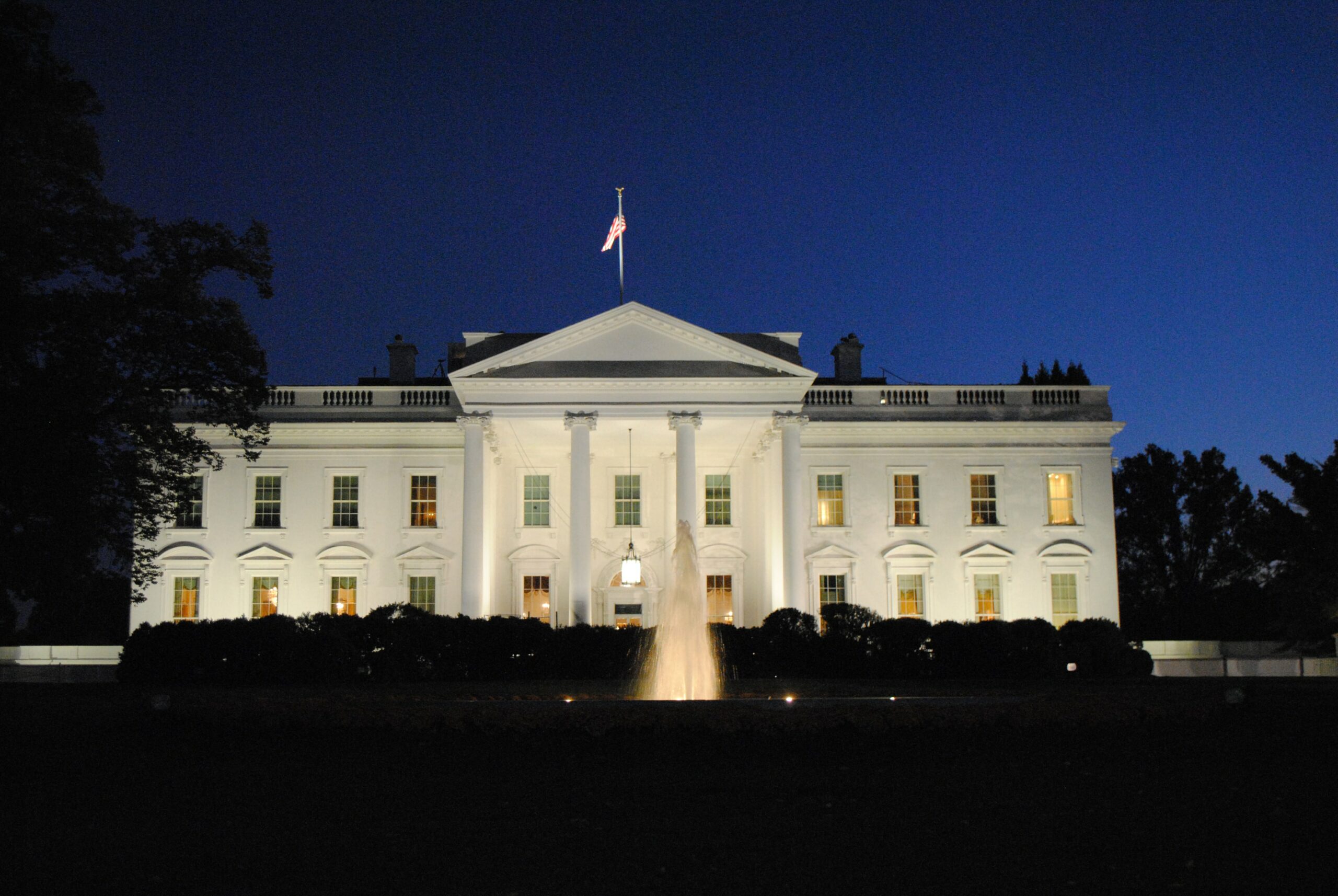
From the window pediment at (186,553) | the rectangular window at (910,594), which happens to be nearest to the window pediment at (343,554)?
the window pediment at (186,553)

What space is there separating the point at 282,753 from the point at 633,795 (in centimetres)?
479

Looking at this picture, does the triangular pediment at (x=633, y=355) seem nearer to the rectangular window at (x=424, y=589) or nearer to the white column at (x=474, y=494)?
the white column at (x=474, y=494)

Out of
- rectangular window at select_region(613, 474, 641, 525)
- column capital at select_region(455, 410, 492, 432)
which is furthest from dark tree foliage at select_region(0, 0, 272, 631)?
rectangular window at select_region(613, 474, 641, 525)

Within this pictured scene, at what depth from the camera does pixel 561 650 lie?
93.8 ft

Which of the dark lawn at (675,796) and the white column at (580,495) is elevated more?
the white column at (580,495)

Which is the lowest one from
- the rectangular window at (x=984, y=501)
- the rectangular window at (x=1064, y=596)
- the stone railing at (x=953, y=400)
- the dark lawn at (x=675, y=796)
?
the dark lawn at (x=675, y=796)

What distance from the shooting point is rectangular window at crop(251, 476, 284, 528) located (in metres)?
37.1

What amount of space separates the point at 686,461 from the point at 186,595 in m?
16.4

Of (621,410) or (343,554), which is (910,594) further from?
(343,554)

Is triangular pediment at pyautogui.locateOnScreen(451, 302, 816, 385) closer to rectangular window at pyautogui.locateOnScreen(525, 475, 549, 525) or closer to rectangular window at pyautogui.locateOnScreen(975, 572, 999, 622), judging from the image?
rectangular window at pyautogui.locateOnScreen(525, 475, 549, 525)

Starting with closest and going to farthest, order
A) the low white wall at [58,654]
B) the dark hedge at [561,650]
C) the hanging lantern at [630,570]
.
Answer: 1. the dark hedge at [561,650]
2. the hanging lantern at [630,570]
3. the low white wall at [58,654]

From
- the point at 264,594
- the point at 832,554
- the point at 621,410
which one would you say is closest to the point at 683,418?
the point at 621,410

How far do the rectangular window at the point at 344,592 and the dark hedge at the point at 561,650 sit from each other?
8219 mm

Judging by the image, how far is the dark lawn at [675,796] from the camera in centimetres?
771
